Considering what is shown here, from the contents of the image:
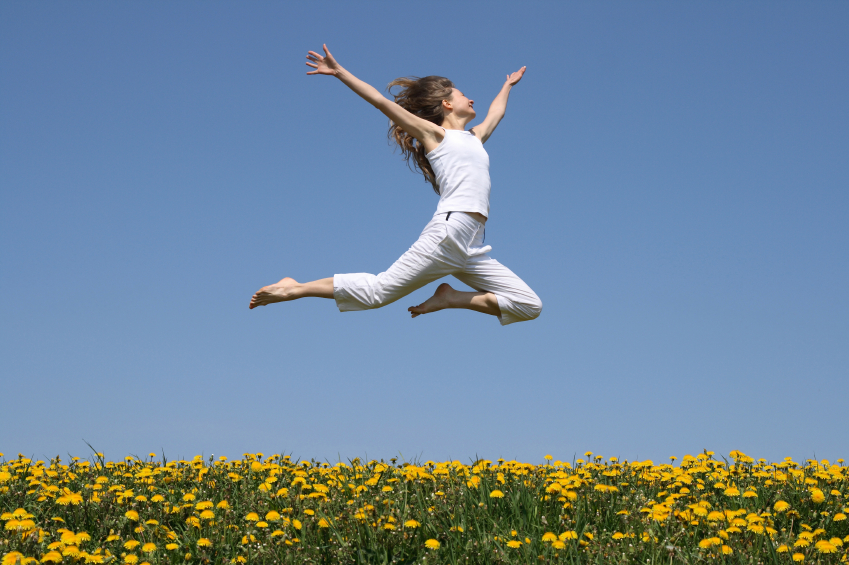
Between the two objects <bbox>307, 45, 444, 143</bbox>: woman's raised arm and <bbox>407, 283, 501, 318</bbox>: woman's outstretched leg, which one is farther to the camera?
<bbox>407, 283, 501, 318</bbox>: woman's outstretched leg

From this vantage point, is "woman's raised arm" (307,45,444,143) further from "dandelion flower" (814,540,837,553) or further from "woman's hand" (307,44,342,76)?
"dandelion flower" (814,540,837,553)

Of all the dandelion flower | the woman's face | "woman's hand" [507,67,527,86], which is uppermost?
"woman's hand" [507,67,527,86]

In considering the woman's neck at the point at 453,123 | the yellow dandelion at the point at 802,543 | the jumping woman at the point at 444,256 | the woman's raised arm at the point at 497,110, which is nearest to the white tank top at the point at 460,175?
the jumping woman at the point at 444,256

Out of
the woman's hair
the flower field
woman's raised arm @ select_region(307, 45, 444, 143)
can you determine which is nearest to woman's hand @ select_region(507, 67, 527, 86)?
the woman's hair

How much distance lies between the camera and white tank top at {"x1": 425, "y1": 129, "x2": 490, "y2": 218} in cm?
655

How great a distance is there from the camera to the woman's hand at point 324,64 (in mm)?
6559

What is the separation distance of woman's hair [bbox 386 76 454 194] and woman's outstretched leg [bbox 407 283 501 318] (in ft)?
3.43

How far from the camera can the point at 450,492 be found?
5.71m

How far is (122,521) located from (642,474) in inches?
174

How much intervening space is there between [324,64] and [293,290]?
2033 millimetres

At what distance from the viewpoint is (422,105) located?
24.7 ft

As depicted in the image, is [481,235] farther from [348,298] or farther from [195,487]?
[195,487]

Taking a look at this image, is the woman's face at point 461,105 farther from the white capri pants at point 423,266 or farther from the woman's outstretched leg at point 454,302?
the woman's outstretched leg at point 454,302

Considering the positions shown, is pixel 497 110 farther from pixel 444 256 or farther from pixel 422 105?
pixel 444 256
